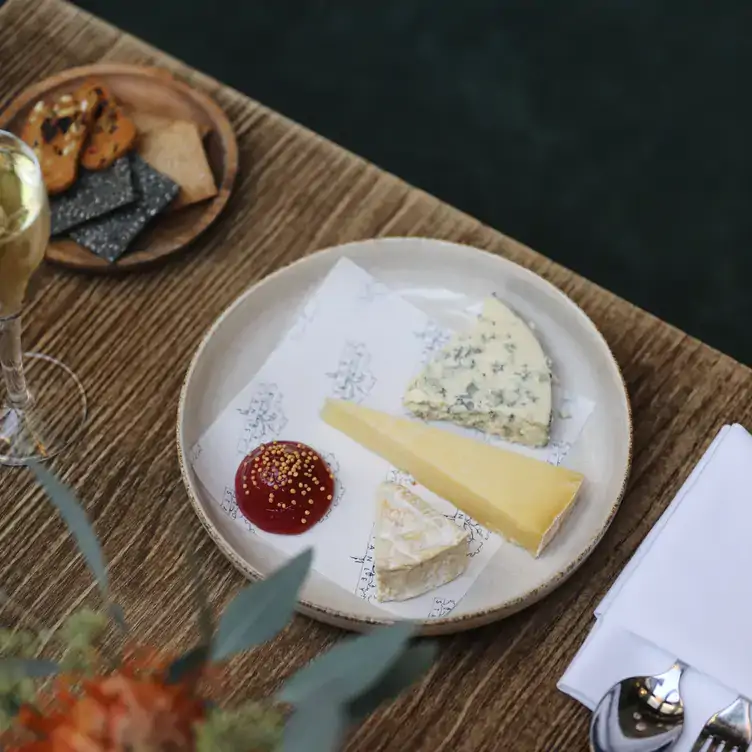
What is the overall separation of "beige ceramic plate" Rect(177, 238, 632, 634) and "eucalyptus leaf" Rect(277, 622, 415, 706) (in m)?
0.34

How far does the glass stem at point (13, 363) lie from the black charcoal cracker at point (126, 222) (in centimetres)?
15

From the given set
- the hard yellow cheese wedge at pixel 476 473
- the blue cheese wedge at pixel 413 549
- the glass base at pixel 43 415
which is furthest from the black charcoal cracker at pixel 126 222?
the blue cheese wedge at pixel 413 549

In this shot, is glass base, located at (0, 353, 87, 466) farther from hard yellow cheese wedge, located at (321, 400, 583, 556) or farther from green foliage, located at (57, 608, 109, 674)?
green foliage, located at (57, 608, 109, 674)

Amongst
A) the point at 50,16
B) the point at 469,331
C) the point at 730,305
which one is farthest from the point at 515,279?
the point at 730,305

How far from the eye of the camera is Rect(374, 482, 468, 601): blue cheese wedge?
83 cm

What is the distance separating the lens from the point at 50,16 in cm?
118

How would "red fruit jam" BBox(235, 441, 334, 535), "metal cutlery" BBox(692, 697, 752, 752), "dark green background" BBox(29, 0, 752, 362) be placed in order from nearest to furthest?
"metal cutlery" BBox(692, 697, 752, 752), "red fruit jam" BBox(235, 441, 334, 535), "dark green background" BBox(29, 0, 752, 362)

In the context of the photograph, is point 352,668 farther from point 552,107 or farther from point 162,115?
point 552,107

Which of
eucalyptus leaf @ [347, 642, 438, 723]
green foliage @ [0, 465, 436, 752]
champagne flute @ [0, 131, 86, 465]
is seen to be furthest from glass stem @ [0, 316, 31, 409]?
eucalyptus leaf @ [347, 642, 438, 723]

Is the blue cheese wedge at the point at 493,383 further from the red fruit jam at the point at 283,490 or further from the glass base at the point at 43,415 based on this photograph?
the glass base at the point at 43,415

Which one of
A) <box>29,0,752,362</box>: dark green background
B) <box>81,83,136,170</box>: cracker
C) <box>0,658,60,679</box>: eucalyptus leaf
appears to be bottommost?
<box>0,658,60,679</box>: eucalyptus leaf

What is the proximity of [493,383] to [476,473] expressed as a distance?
0.31ft

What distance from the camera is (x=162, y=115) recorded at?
111 cm

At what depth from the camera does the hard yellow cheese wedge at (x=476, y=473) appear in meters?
0.88
